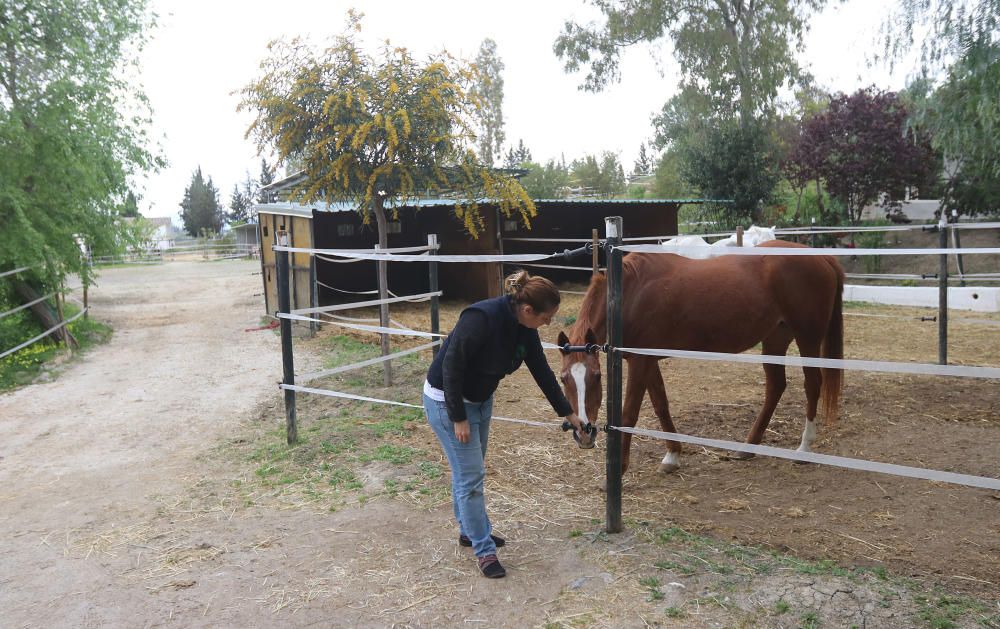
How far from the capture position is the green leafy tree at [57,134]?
28.6 ft

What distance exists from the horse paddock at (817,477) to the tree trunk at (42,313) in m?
7.21

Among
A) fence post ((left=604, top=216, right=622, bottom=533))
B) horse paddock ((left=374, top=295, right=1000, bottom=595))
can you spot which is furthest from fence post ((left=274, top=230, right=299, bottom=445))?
fence post ((left=604, top=216, right=622, bottom=533))

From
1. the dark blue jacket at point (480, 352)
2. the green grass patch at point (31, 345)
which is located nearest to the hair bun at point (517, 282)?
the dark blue jacket at point (480, 352)

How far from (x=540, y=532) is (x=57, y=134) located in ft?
30.0

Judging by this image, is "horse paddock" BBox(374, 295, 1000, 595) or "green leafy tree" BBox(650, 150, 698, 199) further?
"green leafy tree" BBox(650, 150, 698, 199)

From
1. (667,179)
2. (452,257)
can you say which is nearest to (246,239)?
(667,179)

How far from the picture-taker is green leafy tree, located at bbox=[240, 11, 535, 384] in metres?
6.25

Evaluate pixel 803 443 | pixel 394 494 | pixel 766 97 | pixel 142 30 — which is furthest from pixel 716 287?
pixel 766 97

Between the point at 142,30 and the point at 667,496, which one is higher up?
the point at 142,30

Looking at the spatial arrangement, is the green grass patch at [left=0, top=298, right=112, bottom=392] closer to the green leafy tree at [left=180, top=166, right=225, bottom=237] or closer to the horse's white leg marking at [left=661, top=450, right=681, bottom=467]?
the horse's white leg marking at [left=661, top=450, right=681, bottom=467]

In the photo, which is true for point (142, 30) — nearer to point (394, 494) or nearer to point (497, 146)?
point (394, 494)

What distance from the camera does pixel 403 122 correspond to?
6.25m

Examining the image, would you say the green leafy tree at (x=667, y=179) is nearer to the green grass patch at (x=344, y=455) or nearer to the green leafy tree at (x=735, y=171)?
the green leafy tree at (x=735, y=171)

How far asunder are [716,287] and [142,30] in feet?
37.9
